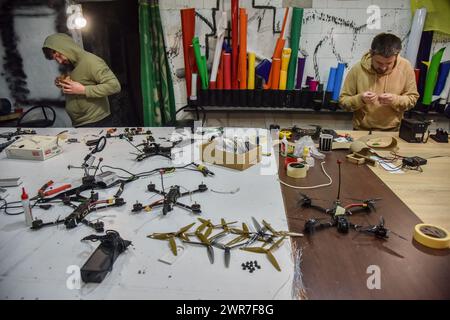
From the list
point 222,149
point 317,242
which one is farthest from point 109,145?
point 317,242

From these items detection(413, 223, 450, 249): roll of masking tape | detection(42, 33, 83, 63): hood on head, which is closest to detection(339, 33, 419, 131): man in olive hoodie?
detection(413, 223, 450, 249): roll of masking tape

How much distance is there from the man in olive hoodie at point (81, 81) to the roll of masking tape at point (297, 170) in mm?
1622

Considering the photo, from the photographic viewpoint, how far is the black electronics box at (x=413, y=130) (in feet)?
7.04

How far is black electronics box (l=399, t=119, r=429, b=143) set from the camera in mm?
2146

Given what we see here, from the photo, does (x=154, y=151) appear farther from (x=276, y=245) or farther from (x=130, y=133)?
(x=276, y=245)

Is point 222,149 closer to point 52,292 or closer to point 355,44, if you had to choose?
point 52,292

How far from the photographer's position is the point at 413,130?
85.2 inches

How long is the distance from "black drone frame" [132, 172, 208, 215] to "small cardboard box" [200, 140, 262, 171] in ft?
0.95

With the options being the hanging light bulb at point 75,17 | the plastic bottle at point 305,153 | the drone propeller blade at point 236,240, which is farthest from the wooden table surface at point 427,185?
the hanging light bulb at point 75,17

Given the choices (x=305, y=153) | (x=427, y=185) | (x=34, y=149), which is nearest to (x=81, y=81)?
(x=34, y=149)

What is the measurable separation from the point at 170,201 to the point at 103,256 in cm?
42

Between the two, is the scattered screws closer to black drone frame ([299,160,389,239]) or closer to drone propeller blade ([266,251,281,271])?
drone propeller blade ([266,251,281,271])

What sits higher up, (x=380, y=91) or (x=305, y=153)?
(x=380, y=91)
